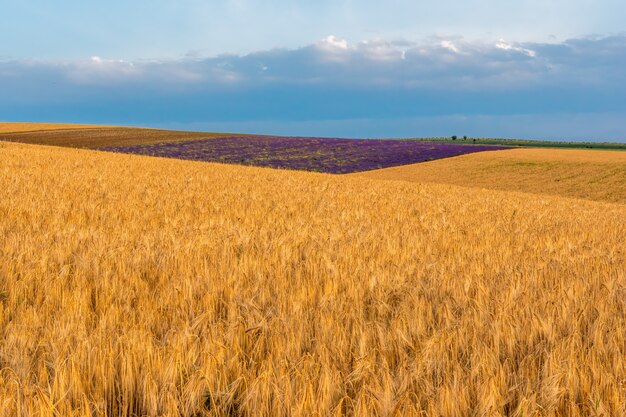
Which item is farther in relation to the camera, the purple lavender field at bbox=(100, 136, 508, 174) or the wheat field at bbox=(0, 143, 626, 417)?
the purple lavender field at bbox=(100, 136, 508, 174)

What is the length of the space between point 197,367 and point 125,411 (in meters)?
0.32

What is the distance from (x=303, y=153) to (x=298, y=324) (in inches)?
1960

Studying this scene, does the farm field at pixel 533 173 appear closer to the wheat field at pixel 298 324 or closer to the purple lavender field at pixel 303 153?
the purple lavender field at pixel 303 153

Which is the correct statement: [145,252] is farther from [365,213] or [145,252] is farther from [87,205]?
[365,213]

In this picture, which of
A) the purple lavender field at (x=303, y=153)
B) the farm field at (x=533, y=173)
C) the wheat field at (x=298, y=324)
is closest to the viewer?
the wheat field at (x=298, y=324)

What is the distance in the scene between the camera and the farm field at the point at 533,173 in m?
33.9

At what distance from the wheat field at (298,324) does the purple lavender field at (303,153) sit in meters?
35.2

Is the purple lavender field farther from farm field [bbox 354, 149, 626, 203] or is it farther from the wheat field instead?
the wheat field

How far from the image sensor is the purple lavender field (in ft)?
146

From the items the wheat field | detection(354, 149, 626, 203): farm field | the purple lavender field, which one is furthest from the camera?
the purple lavender field

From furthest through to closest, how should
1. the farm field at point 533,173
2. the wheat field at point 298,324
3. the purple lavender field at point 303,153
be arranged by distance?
the purple lavender field at point 303,153
the farm field at point 533,173
the wheat field at point 298,324

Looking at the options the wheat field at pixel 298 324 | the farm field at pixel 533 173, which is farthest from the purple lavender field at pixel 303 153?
the wheat field at pixel 298 324

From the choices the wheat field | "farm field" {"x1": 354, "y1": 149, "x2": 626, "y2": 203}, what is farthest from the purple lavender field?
the wheat field

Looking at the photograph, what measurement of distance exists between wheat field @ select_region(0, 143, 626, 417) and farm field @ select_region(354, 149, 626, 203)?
30.2 meters
